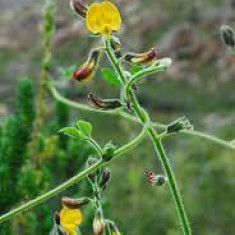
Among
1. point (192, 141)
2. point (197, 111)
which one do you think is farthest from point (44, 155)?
point (197, 111)

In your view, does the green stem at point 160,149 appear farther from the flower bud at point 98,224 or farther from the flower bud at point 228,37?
the flower bud at point 228,37

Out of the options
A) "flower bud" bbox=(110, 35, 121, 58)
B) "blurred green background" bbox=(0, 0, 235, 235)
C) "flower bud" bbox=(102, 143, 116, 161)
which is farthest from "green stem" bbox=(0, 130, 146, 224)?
"blurred green background" bbox=(0, 0, 235, 235)

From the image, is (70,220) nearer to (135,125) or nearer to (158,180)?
(158,180)

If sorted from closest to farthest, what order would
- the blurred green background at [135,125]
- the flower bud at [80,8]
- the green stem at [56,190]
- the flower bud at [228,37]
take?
the green stem at [56,190], the flower bud at [80,8], the flower bud at [228,37], the blurred green background at [135,125]

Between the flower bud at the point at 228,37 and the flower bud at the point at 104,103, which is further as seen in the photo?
the flower bud at the point at 228,37

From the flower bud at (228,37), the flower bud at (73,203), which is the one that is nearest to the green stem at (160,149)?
the flower bud at (73,203)

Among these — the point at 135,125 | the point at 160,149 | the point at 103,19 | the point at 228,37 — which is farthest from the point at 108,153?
the point at 135,125

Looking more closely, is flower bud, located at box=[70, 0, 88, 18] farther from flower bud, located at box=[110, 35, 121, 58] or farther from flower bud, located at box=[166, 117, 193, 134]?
flower bud, located at box=[166, 117, 193, 134]
